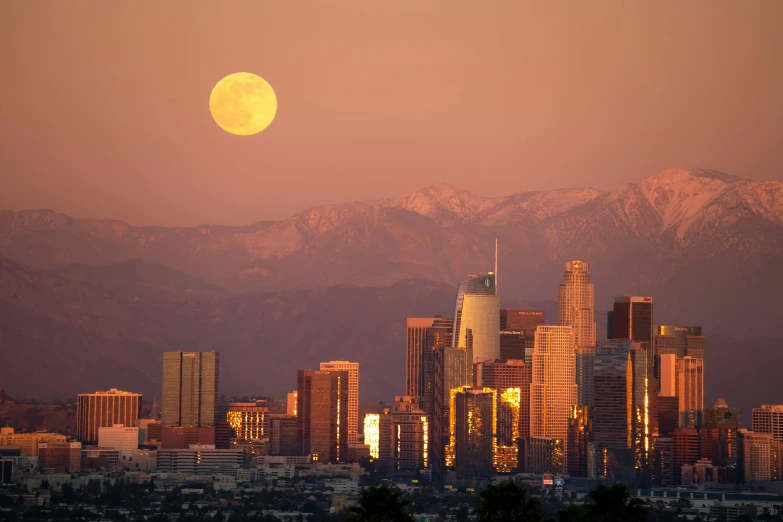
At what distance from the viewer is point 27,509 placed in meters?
95.6

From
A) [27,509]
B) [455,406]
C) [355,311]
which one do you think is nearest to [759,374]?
[455,406]

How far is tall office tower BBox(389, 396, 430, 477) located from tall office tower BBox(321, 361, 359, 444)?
3.30m

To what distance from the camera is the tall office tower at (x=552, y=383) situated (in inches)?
5084

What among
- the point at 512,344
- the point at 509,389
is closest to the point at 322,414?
the point at 509,389

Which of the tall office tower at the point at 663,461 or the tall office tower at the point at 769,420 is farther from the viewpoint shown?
the tall office tower at the point at 769,420

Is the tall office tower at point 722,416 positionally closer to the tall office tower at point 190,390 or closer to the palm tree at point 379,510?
the tall office tower at point 190,390

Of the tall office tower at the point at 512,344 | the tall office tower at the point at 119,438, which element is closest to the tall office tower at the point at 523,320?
the tall office tower at the point at 512,344

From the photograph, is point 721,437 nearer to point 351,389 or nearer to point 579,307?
point 579,307

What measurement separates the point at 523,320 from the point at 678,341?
1249cm

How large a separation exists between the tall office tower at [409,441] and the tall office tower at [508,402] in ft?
16.9

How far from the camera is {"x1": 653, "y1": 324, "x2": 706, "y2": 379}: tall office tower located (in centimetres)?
13662

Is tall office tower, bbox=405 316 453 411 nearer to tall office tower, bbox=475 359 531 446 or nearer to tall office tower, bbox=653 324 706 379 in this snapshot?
tall office tower, bbox=475 359 531 446

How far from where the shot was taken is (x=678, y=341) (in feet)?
457

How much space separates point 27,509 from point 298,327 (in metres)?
67.9
